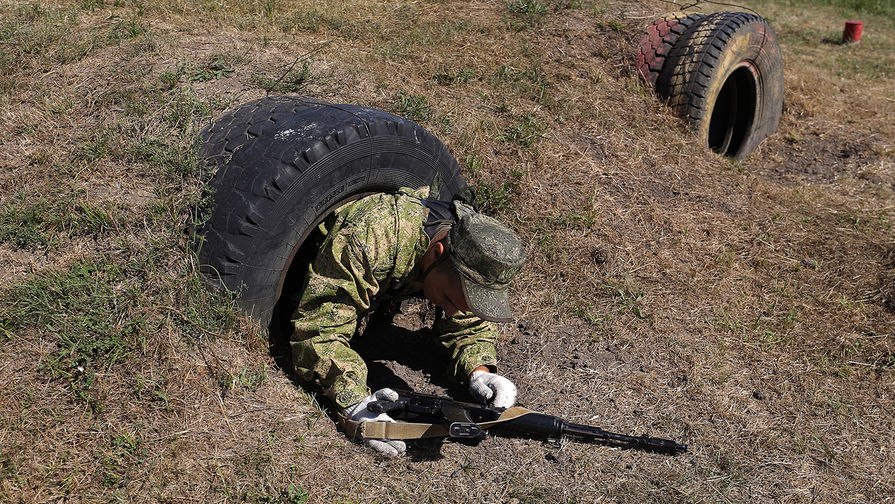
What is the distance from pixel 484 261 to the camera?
Answer: 138 inches

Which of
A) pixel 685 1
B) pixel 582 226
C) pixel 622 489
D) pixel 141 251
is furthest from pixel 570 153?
pixel 685 1

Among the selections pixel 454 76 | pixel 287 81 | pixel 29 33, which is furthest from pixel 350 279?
pixel 29 33

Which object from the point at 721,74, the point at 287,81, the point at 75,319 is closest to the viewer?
the point at 75,319

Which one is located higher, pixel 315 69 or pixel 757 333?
pixel 315 69

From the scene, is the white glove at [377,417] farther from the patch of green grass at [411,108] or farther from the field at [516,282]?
the patch of green grass at [411,108]

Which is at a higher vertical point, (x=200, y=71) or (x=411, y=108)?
(x=200, y=71)

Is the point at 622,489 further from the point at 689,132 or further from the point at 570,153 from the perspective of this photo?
the point at 689,132

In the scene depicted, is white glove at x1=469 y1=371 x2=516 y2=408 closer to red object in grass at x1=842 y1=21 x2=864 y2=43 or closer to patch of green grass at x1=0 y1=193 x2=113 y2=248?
patch of green grass at x1=0 y1=193 x2=113 y2=248

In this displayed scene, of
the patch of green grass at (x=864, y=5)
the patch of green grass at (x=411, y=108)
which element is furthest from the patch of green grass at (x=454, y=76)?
the patch of green grass at (x=864, y=5)

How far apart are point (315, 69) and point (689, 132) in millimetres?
3144

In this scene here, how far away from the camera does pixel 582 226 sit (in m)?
5.28

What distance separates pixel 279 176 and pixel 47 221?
1.19 m

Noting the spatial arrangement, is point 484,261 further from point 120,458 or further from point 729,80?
point 729,80

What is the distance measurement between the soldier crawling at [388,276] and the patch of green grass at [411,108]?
5.13 ft
